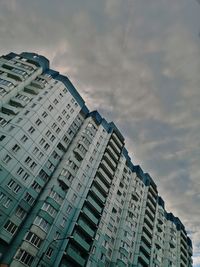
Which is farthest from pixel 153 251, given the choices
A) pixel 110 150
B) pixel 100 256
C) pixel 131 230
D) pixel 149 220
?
pixel 110 150

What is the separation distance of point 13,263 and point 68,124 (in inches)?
1253

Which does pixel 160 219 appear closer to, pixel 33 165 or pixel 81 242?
pixel 81 242

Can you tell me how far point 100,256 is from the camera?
172 feet

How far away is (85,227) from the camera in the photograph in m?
50.3

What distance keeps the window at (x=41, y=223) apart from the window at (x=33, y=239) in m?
1.87

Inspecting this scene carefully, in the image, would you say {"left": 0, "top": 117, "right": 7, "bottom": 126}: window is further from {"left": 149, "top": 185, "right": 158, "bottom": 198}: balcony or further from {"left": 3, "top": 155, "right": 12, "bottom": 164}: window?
{"left": 149, "top": 185, "right": 158, "bottom": 198}: balcony

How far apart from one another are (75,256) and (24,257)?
11.3m

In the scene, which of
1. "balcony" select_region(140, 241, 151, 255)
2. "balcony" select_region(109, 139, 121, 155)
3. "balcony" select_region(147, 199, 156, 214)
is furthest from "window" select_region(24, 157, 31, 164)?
"balcony" select_region(147, 199, 156, 214)

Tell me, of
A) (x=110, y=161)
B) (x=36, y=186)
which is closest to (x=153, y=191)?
(x=110, y=161)

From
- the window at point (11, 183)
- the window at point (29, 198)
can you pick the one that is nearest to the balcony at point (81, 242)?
the window at point (29, 198)

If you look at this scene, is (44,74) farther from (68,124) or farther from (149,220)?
(149,220)

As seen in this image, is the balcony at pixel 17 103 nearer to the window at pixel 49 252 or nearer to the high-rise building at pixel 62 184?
the high-rise building at pixel 62 184

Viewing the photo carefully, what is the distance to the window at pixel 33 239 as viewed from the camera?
3918 cm

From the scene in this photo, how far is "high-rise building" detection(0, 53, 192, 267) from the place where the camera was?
4116 centimetres
